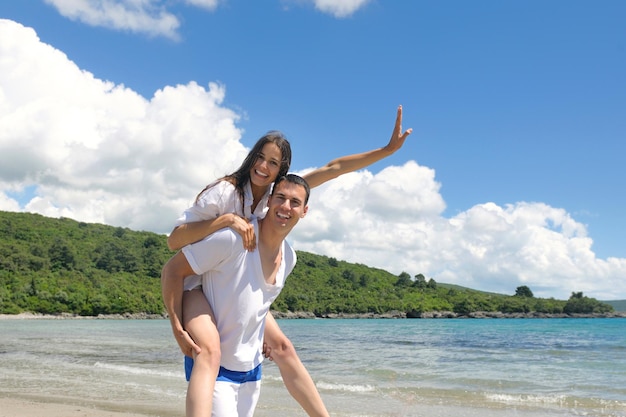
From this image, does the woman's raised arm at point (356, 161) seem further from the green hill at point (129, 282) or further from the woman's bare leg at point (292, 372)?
the green hill at point (129, 282)

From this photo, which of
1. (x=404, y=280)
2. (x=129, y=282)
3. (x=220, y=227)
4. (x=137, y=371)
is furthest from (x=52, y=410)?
(x=404, y=280)

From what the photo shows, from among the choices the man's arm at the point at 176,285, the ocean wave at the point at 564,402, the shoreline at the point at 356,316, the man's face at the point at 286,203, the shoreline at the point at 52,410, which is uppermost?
the man's face at the point at 286,203

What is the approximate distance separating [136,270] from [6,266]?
1769 centimetres

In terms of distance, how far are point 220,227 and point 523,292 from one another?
130384 millimetres

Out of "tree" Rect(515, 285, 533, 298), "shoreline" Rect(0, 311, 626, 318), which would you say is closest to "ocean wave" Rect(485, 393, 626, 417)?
"shoreline" Rect(0, 311, 626, 318)

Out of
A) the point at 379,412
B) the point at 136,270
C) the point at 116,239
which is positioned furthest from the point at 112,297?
the point at 379,412

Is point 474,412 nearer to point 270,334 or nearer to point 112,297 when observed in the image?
point 270,334

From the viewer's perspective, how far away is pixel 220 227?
3.23 meters

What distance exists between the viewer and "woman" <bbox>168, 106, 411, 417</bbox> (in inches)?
124

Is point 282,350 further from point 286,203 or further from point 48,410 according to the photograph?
point 48,410

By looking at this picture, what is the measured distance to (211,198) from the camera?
10.8ft

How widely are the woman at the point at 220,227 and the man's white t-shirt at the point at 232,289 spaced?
6cm

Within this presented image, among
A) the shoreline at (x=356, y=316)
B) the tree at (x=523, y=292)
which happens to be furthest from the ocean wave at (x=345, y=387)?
the tree at (x=523, y=292)

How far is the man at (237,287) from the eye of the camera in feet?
10.6
